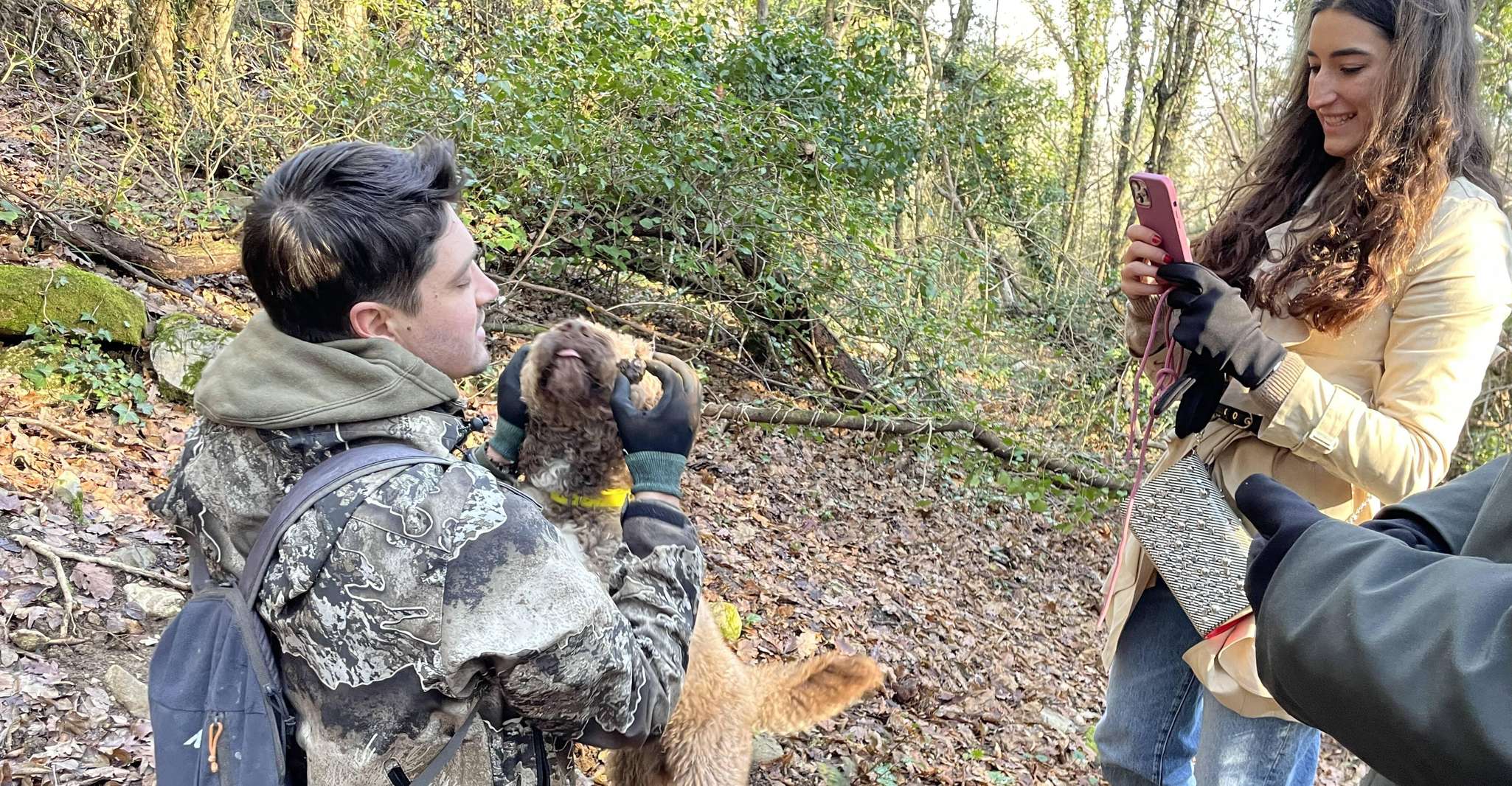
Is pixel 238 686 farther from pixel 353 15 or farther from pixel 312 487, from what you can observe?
pixel 353 15

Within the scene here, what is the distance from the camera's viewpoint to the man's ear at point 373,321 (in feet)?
6.24

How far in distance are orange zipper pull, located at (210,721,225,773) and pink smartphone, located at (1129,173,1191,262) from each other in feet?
8.22

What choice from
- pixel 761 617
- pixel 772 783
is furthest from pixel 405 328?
pixel 761 617

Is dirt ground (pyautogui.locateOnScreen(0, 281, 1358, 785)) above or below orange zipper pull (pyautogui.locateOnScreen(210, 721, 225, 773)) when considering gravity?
below

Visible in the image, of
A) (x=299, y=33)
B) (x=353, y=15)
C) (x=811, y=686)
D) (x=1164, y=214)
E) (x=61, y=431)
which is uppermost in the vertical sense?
(x=353, y=15)

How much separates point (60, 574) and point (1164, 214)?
182 inches

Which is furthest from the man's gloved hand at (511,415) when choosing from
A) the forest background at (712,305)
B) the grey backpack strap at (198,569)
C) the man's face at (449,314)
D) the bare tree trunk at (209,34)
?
the bare tree trunk at (209,34)

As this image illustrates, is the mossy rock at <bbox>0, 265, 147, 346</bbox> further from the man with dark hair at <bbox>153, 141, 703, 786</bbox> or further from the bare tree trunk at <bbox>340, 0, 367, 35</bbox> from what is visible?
the man with dark hair at <bbox>153, 141, 703, 786</bbox>

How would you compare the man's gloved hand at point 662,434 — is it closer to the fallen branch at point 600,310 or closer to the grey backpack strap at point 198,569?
the grey backpack strap at point 198,569

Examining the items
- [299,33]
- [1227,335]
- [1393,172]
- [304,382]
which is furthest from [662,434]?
[299,33]

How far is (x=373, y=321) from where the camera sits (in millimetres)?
1936

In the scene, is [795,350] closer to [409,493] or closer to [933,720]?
[933,720]

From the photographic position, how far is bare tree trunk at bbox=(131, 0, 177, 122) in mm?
7836

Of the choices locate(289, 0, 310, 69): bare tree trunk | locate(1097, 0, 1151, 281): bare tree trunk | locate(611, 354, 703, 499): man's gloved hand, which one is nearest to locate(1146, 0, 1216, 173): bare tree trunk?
locate(1097, 0, 1151, 281): bare tree trunk
